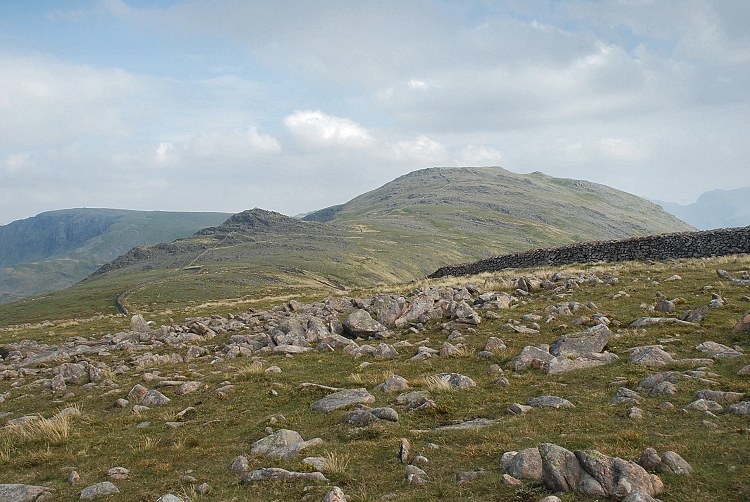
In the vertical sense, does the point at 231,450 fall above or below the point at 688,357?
below

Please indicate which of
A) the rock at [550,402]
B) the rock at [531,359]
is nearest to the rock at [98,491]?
the rock at [550,402]

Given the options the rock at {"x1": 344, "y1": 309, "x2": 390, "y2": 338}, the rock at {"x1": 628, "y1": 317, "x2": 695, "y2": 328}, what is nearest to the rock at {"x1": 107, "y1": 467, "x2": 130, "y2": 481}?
the rock at {"x1": 344, "y1": 309, "x2": 390, "y2": 338}

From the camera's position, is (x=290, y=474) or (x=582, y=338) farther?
(x=582, y=338)

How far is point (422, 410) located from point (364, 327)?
11.5 meters

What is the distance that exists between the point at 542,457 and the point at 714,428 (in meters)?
3.66

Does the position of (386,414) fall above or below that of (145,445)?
above

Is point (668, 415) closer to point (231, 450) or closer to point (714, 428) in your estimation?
point (714, 428)

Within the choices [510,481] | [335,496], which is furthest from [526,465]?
[335,496]

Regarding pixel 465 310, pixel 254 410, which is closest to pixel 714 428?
pixel 254 410

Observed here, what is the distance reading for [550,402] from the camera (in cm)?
1147

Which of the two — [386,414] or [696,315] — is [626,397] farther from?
[696,315]

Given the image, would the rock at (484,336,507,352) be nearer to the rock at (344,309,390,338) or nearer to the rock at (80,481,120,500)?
the rock at (344,309,390,338)

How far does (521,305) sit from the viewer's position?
24578 millimetres

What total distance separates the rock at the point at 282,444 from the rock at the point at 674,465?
246 inches
